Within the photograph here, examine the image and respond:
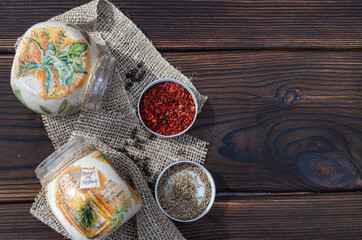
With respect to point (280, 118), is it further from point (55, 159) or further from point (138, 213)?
point (55, 159)

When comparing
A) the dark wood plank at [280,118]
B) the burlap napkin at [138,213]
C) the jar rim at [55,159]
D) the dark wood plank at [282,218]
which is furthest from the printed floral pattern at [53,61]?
the dark wood plank at [282,218]

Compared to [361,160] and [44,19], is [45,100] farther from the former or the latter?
[361,160]

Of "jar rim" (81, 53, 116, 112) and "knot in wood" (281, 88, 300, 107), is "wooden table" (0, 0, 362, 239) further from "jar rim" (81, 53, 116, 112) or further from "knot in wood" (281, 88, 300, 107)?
"jar rim" (81, 53, 116, 112)

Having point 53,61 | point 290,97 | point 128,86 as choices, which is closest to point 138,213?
point 128,86

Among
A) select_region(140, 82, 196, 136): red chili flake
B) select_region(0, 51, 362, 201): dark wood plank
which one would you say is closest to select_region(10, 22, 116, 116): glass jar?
select_region(140, 82, 196, 136): red chili flake

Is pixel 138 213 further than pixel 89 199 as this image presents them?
Yes

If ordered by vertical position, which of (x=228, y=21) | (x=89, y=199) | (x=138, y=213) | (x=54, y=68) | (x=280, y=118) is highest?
(x=228, y=21)

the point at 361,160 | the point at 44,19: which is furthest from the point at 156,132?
the point at 361,160
